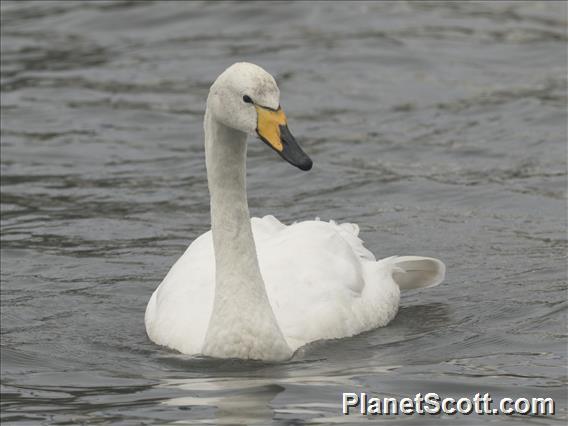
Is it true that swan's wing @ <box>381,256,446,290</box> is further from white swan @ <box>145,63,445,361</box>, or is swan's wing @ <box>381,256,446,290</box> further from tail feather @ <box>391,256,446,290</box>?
white swan @ <box>145,63,445,361</box>

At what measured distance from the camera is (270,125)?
8578mm

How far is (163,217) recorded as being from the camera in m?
13.5

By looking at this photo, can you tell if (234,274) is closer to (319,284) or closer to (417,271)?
(319,284)

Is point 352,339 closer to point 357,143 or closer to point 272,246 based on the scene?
point 272,246

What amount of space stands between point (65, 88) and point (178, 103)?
147 cm

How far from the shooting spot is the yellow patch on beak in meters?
8.52

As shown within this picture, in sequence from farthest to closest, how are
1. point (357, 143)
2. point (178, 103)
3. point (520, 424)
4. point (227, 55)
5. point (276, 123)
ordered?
1. point (227, 55)
2. point (178, 103)
3. point (357, 143)
4. point (276, 123)
5. point (520, 424)

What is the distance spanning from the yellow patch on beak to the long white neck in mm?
473

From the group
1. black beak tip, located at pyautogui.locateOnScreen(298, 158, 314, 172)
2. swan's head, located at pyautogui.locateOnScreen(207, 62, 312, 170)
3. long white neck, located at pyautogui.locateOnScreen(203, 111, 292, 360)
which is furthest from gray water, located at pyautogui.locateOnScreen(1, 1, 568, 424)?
swan's head, located at pyautogui.locateOnScreen(207, 62, 312, 170)

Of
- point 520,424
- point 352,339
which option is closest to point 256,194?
point 352,339

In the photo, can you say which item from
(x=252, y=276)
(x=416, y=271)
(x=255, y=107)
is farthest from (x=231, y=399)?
(x=416, y=271)

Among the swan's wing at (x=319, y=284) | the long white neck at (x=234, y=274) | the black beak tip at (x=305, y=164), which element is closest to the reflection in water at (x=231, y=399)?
the long white neck at (x=234, y=274)

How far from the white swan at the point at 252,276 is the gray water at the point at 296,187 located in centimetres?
15

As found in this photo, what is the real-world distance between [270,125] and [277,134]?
0.25 feet
